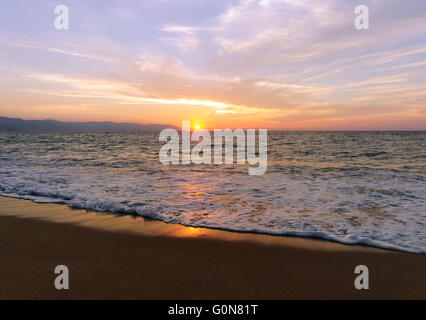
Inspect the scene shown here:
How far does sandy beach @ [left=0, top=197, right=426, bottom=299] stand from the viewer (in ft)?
10.0

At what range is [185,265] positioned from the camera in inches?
144

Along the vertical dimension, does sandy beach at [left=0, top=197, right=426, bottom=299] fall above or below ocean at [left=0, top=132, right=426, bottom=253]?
below

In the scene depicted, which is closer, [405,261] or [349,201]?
[405,261]

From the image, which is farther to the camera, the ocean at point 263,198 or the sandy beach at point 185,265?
the ocean at point 263,198

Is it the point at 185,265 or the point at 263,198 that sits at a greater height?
the point at 263,198

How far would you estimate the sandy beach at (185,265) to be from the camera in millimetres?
3051

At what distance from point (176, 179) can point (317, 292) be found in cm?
800

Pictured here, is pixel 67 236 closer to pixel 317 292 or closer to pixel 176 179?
pixel 317 292

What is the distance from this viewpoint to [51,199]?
7328mm

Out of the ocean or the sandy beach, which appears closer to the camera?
the sandy beach

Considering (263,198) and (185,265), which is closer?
(185,265)

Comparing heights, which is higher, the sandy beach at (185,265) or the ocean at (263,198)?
the ocean at (263,198)
